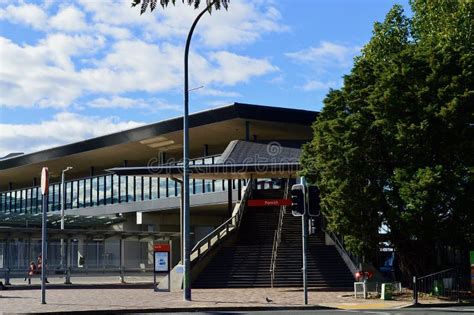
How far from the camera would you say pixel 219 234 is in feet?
124

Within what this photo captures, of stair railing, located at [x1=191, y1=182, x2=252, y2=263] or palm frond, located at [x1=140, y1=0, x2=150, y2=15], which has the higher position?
palm frond, located at [x1=140, y1=0, x2=150, y2=15]

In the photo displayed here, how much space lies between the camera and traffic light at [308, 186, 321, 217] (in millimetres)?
23647

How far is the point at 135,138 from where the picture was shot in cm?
5694

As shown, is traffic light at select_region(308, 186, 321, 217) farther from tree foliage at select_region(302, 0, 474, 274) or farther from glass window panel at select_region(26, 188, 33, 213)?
glass window panel at select_region(26, 188, 33, 213)

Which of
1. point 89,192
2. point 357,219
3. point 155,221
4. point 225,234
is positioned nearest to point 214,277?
point 225,234

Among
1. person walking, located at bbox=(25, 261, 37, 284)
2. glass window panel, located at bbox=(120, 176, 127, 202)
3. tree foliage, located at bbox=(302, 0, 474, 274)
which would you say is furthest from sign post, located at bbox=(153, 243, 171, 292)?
glass window panel, located at bbox=(120, 176, 127, 202)

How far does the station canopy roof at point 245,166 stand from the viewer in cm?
3856

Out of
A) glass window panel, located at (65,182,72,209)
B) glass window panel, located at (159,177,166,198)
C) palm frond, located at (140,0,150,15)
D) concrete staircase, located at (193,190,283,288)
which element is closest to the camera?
palm frond, located at (140,0,150,15)

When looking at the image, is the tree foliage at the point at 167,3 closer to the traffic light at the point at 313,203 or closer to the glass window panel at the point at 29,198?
the traffic light at the point at 313,203

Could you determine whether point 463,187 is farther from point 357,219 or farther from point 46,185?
point 46,185

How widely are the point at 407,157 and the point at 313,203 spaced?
5699 mm

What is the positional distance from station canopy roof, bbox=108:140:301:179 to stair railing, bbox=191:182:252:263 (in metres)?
2.13

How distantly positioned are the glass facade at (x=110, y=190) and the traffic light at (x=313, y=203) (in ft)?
98.5

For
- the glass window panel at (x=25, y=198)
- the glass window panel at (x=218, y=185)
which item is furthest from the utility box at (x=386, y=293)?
the glass window panel at (x=25, y=198)
